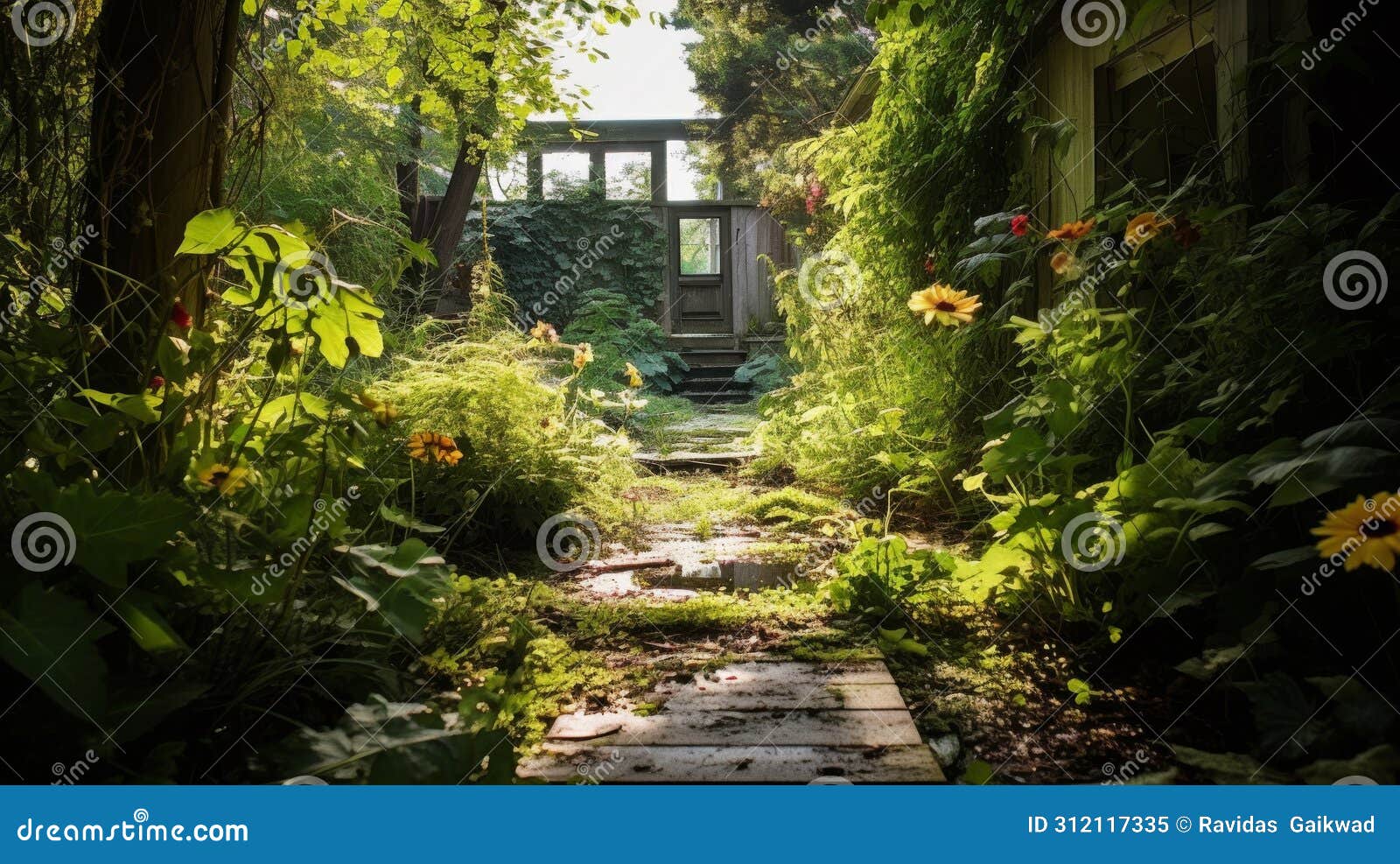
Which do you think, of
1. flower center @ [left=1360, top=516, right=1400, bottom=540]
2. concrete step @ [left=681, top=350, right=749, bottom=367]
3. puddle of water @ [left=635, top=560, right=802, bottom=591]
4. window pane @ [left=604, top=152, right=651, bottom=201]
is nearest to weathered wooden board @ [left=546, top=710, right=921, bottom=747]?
flower center @ [left=1360, top=516, right=1400, bottom=540]

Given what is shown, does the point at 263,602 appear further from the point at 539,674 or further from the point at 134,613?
the point at 539,674

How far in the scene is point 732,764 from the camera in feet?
5.93

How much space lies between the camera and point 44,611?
1.48 meters

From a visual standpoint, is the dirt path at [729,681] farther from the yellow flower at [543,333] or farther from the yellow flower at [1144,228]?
the yellow flower at [1144,228]

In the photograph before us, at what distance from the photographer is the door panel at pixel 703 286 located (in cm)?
1453

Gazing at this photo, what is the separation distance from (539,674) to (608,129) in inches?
620

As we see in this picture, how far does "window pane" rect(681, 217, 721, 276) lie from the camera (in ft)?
49.7

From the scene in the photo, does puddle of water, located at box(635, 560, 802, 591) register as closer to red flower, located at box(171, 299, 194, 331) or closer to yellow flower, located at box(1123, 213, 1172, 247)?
yellow flower, located at box(1123, 213, 1172, 247)

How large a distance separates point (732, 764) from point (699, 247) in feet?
46.5

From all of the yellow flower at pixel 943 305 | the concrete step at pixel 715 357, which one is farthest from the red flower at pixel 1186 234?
the concrete step at pixel 715 357

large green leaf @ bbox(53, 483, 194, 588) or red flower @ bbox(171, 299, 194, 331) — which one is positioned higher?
red flower @ bbox(171, 299, 194, 331)

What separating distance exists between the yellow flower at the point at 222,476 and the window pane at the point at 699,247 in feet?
43.6

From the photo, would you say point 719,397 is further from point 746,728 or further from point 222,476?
point 222,476

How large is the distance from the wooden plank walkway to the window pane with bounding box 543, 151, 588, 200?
12800mm
